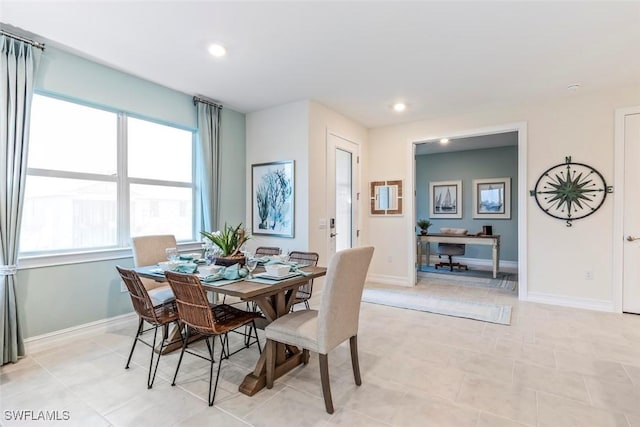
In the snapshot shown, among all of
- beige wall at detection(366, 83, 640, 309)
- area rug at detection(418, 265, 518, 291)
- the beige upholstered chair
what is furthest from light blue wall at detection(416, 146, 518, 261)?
the beige upholstered chair

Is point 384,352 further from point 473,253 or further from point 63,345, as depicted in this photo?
point 473,253

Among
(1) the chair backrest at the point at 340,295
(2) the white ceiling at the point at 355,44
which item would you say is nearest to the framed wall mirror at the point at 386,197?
(2) the white ceiling at the point at 355,44

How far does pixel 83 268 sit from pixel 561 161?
5618 mm

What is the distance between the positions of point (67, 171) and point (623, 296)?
20.4ft

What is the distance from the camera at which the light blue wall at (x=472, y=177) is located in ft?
22.4

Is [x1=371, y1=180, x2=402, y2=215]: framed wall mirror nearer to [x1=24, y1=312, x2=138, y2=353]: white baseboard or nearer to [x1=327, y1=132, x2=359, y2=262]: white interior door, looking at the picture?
[x1=327, y1=132, x2=359, y2=262]: white interior door

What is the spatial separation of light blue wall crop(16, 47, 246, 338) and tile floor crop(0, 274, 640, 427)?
0.86ft

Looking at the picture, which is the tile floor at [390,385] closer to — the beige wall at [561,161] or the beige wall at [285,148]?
the beige wall at [561,161]

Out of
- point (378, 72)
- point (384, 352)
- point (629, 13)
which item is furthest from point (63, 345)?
point (629, 13)

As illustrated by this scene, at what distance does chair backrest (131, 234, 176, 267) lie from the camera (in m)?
3.05

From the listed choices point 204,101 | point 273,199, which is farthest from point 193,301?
point 204,101

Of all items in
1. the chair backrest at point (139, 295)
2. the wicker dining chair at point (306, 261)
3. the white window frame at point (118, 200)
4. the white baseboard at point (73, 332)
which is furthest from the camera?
the wicker dining chair at point (306, 261)

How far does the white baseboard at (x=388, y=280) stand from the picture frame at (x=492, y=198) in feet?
10.6

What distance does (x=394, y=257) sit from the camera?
525 centimetres
